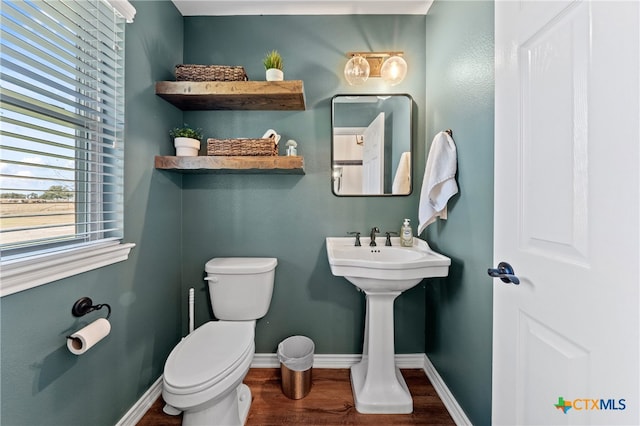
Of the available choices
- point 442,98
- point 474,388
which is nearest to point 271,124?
point 442,98

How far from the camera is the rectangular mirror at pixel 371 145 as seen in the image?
6.34 ft

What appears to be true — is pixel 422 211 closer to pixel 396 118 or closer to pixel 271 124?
pixel 396 118

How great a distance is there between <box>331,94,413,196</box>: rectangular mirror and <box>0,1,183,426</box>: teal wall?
1.12m

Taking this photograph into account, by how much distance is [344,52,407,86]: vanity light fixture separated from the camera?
71.4 inches

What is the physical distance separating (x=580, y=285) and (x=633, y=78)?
45 centimetres

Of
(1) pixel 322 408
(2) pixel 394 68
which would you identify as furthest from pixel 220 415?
(2) pixel 394 68

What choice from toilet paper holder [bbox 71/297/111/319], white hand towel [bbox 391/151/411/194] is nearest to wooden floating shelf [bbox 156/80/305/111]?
white hand towel [bbox 391/151/411/194]

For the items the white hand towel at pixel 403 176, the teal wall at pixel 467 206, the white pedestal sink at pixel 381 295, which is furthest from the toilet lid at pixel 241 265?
the teal wall at pixel 467 206

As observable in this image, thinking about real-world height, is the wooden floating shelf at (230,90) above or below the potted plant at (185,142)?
above

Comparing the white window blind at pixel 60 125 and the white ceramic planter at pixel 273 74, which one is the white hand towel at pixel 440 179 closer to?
the white ceramic planter at pixel 273 74

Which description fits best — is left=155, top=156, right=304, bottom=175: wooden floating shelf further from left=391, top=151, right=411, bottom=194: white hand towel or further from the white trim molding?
left=391, top=151, right=411, bottom=194: white hand towel

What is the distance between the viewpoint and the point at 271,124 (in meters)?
1.95

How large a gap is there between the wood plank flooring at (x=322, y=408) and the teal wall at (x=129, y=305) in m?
0.39

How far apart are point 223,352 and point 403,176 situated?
5.02ft
